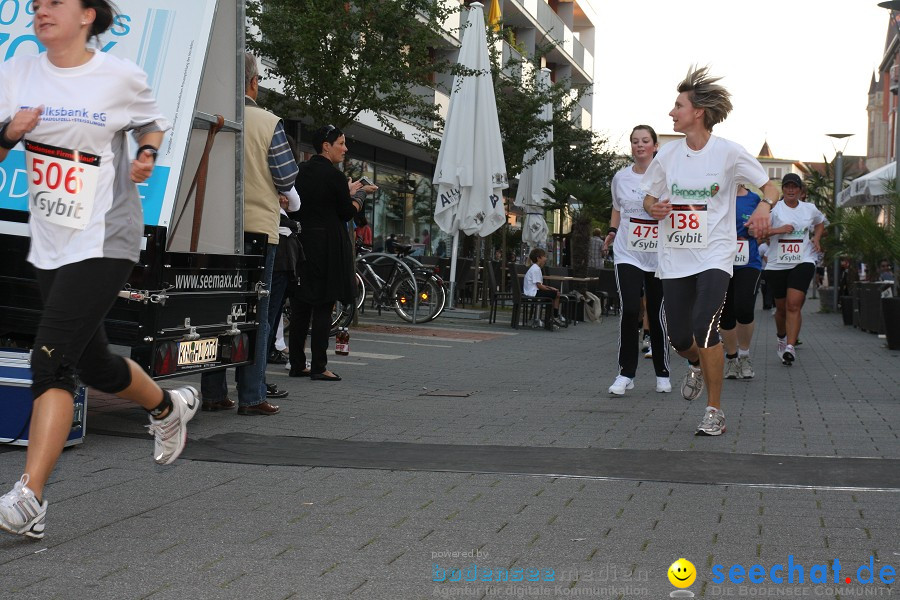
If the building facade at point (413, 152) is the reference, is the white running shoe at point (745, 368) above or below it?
below

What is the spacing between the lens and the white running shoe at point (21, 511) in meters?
3.98

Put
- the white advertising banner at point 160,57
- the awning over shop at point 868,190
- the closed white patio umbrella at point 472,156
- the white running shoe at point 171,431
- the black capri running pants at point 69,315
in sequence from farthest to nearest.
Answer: the awning over shop at point 868,190 → the closed white patio umbrella at point 472,156 → the white advertising banner at point 160,57 → the white running shoe at point 171,431 → the black capri running pants at point 69,315

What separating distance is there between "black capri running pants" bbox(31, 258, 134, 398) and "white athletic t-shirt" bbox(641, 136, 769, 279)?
3934mm

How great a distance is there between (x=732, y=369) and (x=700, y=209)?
12.5 ft

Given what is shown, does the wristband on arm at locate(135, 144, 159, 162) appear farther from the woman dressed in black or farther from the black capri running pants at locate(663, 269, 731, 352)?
the woman dressed in black

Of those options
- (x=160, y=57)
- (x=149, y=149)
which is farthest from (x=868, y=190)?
(x=149, y=149)

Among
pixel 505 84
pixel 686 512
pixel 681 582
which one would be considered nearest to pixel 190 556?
pixel 681 582

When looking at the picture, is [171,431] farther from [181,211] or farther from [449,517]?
[181,211]

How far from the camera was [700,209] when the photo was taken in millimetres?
7242

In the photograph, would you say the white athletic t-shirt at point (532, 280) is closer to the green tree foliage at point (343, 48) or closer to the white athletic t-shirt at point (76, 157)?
the green tree foliage at point (343, 48)

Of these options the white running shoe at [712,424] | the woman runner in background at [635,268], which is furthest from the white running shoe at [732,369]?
the white running shoe at [712,424]

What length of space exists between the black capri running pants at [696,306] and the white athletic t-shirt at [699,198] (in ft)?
0.21

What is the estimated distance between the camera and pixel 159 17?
7402 mm

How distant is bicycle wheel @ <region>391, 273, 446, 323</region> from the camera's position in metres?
17.7
